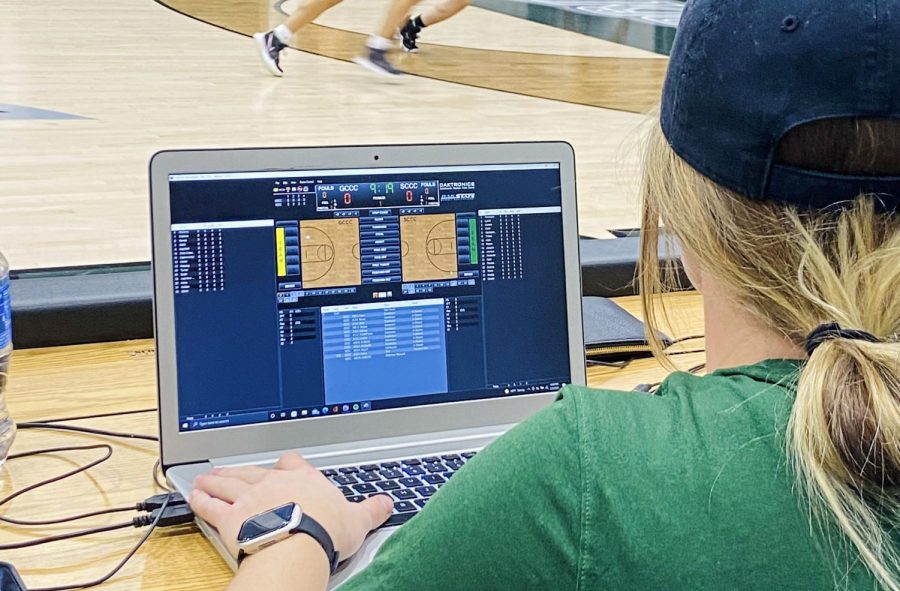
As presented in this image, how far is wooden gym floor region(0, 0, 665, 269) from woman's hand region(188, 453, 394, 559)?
148 centimetres

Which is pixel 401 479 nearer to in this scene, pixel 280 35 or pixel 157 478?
pixel 157 478

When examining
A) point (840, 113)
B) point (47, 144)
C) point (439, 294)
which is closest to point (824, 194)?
point (840, 113)

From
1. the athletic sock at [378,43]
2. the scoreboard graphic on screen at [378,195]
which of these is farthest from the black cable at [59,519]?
the athletic sock at [378,43]

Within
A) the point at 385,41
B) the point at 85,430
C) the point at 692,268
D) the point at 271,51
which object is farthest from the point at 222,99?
the point at 692,268

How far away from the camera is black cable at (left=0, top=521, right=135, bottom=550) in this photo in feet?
2.97

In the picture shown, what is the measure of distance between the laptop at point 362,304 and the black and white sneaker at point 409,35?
15.3ft

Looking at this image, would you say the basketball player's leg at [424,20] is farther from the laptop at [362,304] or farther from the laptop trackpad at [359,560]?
the laptop trackpad at [359,560]

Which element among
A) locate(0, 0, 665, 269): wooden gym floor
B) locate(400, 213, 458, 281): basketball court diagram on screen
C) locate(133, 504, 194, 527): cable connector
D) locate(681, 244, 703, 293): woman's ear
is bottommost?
locate(133, 504, 194, 527): cable connector

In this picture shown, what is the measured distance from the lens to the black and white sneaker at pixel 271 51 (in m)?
4.91

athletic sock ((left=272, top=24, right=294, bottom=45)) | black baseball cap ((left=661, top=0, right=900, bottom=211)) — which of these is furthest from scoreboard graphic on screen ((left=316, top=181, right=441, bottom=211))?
athletic sock ((left=272, top=24, right=294, bottom=45))

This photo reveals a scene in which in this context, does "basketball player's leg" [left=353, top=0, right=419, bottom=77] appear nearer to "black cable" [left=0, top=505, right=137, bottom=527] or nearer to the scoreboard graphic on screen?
the scoreboard graphic on screen

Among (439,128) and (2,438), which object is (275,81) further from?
(2,438)

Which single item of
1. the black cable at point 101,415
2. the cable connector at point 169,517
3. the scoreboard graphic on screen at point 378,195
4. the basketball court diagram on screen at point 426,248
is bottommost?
the cable connector at point 169,517

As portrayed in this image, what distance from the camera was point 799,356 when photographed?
2.20ft
